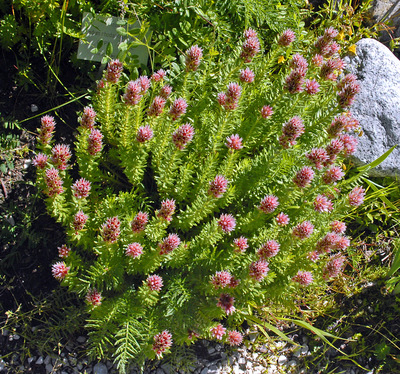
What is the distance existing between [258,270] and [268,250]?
132 millimetres

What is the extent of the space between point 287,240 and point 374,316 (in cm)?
148

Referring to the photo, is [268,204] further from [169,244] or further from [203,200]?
[169,244]

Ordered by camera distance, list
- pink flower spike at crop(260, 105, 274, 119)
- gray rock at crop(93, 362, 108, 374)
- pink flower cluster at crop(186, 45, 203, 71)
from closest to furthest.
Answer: pink flower cluster at crop(186, 45, 203, 71), pink flower spike at crop(260, 105, 274, 119), gray rock at crop(93, 362, 108, 374)

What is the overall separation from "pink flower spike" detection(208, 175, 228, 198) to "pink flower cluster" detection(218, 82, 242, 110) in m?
0.43

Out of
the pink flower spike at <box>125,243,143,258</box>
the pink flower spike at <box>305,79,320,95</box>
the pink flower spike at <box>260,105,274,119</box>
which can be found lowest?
the pink flower spike at <box>125,243,143,258</box>

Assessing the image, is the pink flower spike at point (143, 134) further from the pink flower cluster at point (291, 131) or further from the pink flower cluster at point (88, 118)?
the pink flower cluster at point (291, 131)

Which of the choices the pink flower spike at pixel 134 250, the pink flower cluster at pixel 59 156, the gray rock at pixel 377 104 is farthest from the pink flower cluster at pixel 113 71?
the gray rock at pixel 377 104

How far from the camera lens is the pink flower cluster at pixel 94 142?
90.6 inches

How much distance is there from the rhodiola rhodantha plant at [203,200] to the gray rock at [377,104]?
1092mm

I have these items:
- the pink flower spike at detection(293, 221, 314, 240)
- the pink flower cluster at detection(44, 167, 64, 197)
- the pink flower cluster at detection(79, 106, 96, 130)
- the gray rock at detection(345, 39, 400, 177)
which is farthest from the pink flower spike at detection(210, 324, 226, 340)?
the gray rock at detection(345, 39, 400, 177)

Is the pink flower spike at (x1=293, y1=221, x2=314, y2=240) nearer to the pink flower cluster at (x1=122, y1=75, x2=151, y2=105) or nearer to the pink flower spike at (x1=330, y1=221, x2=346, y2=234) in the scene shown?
the pink flower spike at (x1=330, y1=221, x2=346, y2=234)

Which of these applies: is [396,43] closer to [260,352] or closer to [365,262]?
[365,262]

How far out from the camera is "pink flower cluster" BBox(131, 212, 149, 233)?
2123 millimetres

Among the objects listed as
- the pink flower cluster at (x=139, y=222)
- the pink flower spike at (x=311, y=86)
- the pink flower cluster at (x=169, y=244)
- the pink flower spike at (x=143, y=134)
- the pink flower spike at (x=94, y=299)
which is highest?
the pink flower spike at (x=311, y=86)
